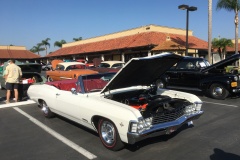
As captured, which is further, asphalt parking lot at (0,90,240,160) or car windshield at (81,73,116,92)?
car windshield at (81,73,116,92)

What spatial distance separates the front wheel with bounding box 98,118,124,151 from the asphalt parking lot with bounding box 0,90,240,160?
0.40ft

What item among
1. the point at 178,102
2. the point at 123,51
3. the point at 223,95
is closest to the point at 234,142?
the point at 178,102

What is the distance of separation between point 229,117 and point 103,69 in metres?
10.5

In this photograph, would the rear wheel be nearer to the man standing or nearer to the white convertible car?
the white convertible car

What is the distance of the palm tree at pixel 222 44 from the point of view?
1176 inches

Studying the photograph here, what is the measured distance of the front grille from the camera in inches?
165

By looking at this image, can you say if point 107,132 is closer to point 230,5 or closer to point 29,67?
point 29,67

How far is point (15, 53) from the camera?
172ft

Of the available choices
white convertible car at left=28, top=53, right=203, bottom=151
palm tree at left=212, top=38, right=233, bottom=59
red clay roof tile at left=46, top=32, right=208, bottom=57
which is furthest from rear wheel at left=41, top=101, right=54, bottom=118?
palm tree at left=212, top=38, right=233, bottom=59

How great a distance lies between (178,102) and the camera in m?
4.84

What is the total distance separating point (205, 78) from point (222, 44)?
22.7m

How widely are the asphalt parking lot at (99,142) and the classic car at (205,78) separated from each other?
8.20ft

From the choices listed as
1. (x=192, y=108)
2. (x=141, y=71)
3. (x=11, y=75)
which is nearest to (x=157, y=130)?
(x=192, y=108)

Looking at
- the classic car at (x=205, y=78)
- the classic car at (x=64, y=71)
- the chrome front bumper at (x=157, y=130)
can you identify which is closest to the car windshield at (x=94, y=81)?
the chrome front bumper at (x=157, y=130)
